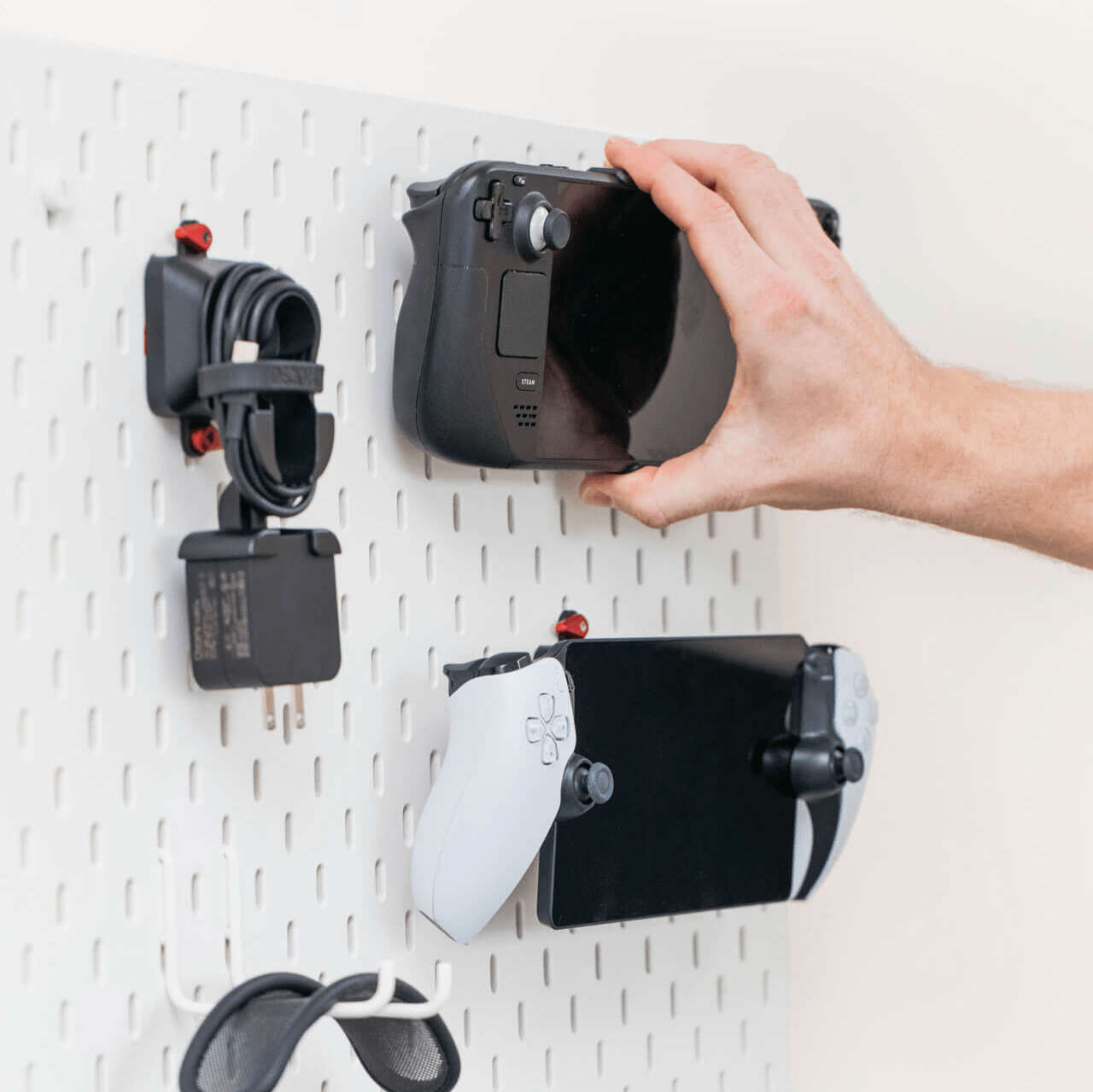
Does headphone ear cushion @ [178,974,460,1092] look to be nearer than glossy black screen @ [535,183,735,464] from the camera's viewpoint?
Yes

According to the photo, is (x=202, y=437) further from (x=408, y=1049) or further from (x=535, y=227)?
(x=408, y=1049)

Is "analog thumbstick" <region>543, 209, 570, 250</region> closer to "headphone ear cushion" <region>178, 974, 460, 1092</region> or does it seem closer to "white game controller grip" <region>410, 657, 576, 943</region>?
"white game controller grip" <region>410, 657, 576, 943</region>

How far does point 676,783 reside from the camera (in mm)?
741

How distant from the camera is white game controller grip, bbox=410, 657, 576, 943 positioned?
638 mm

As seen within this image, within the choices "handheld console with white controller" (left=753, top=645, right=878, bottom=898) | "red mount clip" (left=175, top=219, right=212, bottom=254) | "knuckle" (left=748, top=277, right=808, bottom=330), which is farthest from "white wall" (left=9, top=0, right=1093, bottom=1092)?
"red mount clip" (left=175, top=219, right=212, bottom=254)

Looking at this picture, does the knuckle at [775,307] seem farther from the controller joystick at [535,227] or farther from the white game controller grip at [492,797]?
the white game controller grip at [492,797]

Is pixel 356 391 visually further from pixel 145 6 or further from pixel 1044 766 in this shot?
pixel 1044 766

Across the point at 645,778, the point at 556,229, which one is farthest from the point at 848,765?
the point at 556,229

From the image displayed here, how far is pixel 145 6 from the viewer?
2.53 ft

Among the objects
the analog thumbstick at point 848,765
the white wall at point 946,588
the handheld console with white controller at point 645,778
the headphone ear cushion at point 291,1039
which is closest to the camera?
the headphone ear cushion at point 291,1039

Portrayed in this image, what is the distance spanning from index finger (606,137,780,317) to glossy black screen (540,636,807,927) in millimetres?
211

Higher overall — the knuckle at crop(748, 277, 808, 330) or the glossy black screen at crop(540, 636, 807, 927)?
the knuckle at crop(748, 277, 808, 330)

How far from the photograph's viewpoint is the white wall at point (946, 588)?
96cm

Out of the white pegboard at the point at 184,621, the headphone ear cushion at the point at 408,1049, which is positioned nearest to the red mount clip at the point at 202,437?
the white pegboard at the point at 184,621
